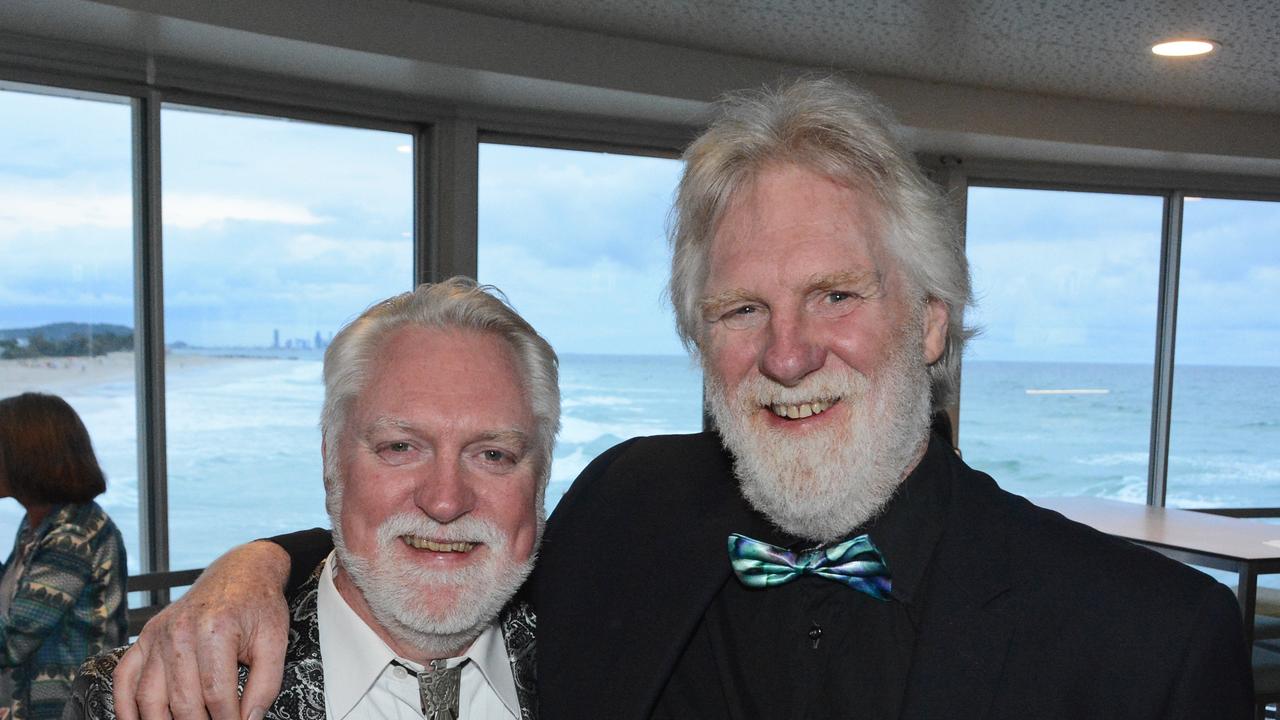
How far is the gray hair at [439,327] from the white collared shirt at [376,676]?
0.20 metres

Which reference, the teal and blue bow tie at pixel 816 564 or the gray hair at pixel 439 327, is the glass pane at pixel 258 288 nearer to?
the gray hair at pixel 439 327

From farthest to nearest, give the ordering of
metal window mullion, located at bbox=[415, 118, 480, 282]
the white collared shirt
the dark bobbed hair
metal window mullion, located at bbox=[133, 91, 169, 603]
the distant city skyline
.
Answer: metal window mullion, located at bbox=[415, 118, 480, 282] < metal window mullion, located at bbox=[133, 91, 169, 603] < the distant city skyline < the dark bobbed hair < the white collared shirt

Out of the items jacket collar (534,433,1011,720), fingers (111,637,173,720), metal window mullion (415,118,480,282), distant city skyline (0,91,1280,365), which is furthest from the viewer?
metal window mullion (415,118,480,282)

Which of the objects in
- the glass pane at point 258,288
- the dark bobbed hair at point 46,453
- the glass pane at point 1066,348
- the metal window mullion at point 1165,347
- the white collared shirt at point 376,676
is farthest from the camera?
the metal window mullion at point 1165,347

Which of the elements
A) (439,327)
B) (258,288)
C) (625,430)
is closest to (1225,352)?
(625,430)

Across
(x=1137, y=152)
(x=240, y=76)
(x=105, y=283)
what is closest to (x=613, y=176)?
(x=240, y=76)

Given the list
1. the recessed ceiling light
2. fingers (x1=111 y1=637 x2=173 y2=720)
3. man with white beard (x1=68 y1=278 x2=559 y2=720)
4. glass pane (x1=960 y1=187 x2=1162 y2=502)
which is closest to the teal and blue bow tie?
man with white beard (x1=68 y1=278 x2=559 y2=720)

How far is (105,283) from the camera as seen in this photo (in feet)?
15.6

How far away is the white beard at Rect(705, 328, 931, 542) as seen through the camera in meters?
1.67

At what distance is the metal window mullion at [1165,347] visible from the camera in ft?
25.8

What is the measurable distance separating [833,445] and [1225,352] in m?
7.71

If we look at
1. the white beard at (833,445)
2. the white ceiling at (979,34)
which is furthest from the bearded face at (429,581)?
the white ceiling at (979,34)

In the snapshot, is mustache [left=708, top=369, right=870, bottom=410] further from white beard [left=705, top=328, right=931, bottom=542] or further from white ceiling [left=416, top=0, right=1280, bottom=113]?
white ceiling [left=416, top=0, right=1280, bottom=113]

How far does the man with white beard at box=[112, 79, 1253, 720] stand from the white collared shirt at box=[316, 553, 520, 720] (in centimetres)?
8
